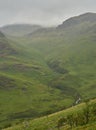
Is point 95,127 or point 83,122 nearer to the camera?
point 95,127

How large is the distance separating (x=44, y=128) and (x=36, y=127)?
37.2ft

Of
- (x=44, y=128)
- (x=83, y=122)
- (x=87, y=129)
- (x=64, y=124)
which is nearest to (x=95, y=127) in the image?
(x=87, y=129)

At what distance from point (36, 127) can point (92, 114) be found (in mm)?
39833

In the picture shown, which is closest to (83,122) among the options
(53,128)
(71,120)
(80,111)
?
(71,120)

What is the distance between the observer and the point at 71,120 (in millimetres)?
168750

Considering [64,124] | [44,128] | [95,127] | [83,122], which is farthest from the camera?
[44,128]

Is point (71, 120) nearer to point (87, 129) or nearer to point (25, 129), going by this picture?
point (25, 129)

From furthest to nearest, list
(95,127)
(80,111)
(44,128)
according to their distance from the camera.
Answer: (80,111) < (44,128) < (95,127)

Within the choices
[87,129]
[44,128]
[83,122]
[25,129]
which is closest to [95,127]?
[87,129]

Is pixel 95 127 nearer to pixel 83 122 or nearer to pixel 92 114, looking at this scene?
pixel 83 122

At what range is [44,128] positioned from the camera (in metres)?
185

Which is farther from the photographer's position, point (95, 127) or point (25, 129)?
point (25, 129)

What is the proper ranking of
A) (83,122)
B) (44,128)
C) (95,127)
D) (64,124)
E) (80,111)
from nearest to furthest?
1. (95,127)
2. (83,122)
3. (64,124)
4. (44,128)
5. (80,111)

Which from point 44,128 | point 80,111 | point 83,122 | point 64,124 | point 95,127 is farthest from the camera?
point 80,111
